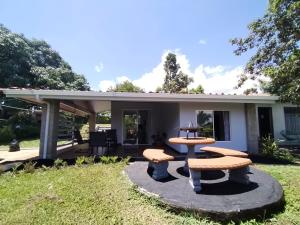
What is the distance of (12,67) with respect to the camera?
84.9 ft

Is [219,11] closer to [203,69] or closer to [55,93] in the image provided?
[55,93]

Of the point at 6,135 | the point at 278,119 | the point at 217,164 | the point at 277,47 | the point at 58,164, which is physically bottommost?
the point at 58,164

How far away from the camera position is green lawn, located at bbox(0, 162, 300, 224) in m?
3.85

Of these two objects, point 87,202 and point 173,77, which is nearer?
point 87,202

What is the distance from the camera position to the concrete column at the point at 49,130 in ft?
30.8

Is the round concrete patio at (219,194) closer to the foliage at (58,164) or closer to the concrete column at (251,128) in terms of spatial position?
the foliage at (58,164)

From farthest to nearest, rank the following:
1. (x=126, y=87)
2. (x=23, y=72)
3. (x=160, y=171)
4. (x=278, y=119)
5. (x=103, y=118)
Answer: (x=126, y=87) → (x=103, y=118) → (x=23, y=72) → (x=278, y=119) → (x=160, y=171)

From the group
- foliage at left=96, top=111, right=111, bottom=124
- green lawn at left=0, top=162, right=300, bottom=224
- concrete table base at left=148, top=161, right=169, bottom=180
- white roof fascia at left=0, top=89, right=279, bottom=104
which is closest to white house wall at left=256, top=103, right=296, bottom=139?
white roof fascia at left=0, top=89, right=279, bottom=104

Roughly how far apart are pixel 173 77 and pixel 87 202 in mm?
37229

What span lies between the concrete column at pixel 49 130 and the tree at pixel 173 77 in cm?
3081

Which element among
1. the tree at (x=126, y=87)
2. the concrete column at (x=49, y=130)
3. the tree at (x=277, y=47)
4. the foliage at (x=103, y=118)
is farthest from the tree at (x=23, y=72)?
the tree at (x=277, y=47)

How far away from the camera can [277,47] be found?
15180mm

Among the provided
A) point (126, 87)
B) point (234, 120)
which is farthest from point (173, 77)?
point (234, 120)

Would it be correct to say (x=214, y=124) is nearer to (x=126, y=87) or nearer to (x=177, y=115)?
(x=177, y=115)
